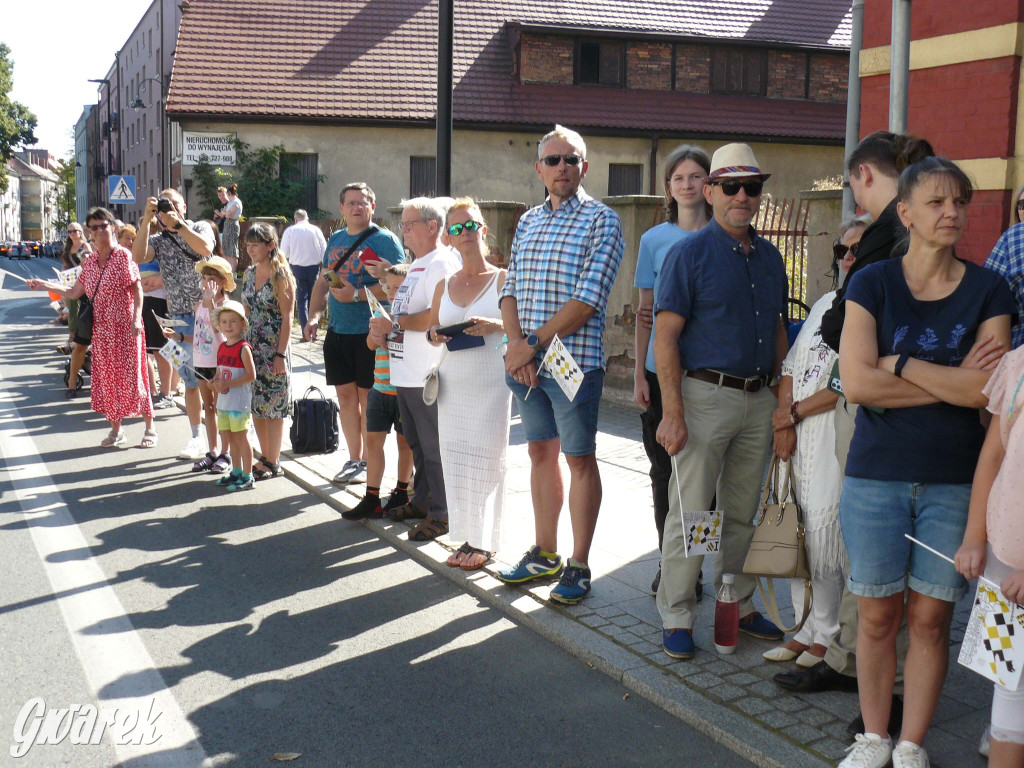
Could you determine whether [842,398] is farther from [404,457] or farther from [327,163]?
[327,163]

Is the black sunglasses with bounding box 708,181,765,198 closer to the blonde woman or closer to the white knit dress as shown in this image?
the white knit dress

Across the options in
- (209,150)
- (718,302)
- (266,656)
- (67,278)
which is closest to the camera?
(718,302)

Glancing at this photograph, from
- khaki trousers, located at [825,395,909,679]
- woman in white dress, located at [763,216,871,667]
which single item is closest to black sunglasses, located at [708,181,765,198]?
woman in white dress, located at [763,216,871,667]

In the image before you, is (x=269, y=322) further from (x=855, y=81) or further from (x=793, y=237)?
(x=855, y=81)

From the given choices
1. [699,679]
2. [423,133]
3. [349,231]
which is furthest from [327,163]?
[699,679]

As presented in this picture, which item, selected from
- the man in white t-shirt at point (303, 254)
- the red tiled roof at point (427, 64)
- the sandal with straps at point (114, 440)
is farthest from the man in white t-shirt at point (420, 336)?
the red tiled roof at point (427, 64)

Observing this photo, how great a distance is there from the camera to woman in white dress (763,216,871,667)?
417 cm

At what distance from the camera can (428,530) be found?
21.2 feet

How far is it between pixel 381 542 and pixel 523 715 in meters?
2.66

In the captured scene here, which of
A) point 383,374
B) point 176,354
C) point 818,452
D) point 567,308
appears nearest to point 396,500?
point 383,374

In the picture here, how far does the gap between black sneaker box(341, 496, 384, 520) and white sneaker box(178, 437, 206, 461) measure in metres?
2.53

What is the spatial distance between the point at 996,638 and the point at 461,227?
11.3 ft

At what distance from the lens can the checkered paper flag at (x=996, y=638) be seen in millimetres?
3066

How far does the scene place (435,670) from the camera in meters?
4.55
